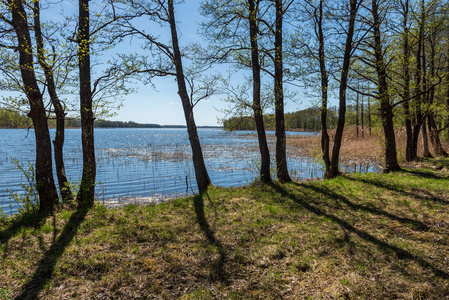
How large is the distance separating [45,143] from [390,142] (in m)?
15.1

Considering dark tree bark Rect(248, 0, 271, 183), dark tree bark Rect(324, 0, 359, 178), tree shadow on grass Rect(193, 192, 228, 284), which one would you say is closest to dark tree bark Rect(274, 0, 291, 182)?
dark tree bark Rect(248, 0, 271, 183)

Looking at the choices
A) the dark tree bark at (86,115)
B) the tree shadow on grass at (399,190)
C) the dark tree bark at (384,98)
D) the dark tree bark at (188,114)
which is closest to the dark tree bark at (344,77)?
the tree shadow on grass at (399,190)

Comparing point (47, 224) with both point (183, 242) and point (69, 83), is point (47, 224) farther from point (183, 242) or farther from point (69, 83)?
point (69, 83)

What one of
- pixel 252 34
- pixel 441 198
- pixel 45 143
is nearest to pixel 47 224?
pixel 45 143

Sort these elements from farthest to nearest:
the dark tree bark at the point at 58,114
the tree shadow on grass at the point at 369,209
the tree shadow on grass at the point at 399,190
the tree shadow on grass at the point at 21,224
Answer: the tree shadow on grass at the point at 399,190 → the dark tree bark at the point at 58,114 → the tree shadow on grass at the point at 369,209 → the tree shadow on grass at the point at 21,224

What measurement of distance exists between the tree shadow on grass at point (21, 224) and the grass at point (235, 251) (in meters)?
0.04

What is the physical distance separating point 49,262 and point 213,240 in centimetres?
309

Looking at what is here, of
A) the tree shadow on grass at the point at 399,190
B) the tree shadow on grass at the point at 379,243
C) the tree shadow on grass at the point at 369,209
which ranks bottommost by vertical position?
the tree shadow on grass at the point at 379,243

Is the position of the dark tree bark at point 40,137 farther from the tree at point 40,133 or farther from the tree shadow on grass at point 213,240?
the tree shadow on grass at point 213,240

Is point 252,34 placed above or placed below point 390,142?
above

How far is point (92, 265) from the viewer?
14.4 feet

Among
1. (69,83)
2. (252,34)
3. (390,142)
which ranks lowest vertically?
(390,142)

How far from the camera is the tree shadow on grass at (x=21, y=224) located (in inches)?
217

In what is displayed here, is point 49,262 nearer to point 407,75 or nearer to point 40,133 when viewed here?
point 40,133
